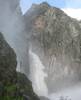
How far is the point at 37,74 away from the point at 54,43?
23562mm

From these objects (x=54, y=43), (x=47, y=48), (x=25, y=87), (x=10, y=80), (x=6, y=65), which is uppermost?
(x=54, y=43)

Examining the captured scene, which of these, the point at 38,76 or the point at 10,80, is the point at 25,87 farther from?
the point at 38,76

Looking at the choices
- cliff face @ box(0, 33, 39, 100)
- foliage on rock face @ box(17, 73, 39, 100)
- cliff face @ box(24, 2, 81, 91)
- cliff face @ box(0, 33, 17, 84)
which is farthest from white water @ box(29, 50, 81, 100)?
cliff face @ box(0, 33, 17, 84)

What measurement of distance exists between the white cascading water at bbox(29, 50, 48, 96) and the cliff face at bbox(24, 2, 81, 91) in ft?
12.4

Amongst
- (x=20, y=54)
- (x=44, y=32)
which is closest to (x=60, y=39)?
(x=44, y=32)

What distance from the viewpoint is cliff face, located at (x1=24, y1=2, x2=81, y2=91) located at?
7116 inches

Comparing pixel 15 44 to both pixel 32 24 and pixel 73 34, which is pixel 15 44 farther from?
pixel 73 34

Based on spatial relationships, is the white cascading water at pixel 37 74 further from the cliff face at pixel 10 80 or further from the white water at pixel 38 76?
the cliff face at pixel 10 80

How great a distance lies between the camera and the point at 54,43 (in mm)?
186000

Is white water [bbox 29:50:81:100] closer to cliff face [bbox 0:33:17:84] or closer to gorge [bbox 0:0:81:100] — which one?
gorge [bbox 0:0:81:100]

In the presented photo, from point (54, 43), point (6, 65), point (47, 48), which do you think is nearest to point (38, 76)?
point (47, 48)

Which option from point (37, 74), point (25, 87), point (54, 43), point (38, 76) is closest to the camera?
point (25, 87)

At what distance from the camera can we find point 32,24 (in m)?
187

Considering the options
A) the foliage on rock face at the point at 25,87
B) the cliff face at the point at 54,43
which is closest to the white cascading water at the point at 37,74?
the cliff face at the point at 54,43
